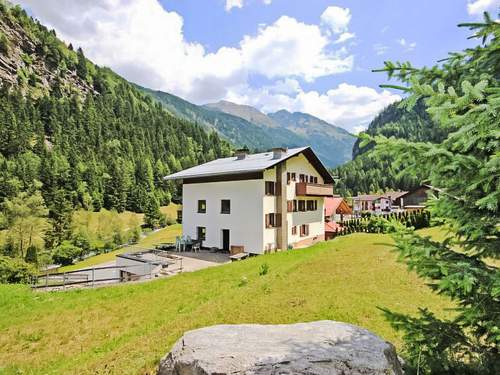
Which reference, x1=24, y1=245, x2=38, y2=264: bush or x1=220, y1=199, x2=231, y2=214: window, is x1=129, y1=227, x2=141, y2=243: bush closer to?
x1=24, y1=245, x2=38, y2=264: bush

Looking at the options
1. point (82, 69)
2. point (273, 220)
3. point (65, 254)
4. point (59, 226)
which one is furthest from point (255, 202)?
point (82, 69)

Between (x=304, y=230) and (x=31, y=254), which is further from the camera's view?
(x=31, y=254)

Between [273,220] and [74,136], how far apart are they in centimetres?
12968

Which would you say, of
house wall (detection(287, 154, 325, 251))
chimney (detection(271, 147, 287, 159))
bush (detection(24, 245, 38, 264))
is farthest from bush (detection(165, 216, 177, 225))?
chimney (detection(271, 147, 287, 159))

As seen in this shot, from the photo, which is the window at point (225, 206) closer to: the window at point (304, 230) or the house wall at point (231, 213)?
the house wall at point (231, 213)

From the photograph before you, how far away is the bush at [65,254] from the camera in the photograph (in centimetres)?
5342

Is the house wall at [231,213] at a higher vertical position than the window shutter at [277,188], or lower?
lower

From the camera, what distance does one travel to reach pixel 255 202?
2667 cm

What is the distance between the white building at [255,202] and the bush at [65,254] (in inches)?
1383

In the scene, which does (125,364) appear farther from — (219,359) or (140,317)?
(140,317)

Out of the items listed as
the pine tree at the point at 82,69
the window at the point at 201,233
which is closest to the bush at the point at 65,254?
the window at the point at 201,233

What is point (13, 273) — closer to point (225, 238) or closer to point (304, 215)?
point (225, 238)

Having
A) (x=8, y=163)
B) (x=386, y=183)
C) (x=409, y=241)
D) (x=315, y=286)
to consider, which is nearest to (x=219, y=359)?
(x=409, y=241)

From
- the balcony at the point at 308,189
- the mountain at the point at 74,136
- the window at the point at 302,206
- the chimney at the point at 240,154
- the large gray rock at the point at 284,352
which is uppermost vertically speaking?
the mountain at the point at 74,136
